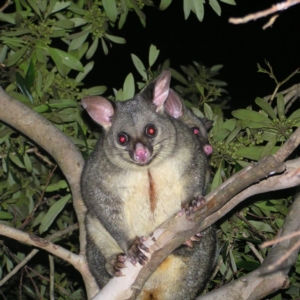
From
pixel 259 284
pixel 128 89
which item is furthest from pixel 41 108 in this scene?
pixel 259 284

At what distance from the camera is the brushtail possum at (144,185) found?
3.74 m

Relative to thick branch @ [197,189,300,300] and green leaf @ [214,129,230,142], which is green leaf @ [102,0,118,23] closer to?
green leaf @ [214,129,230,142]

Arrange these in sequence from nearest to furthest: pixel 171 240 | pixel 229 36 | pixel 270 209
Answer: pixel 171 240, pixel 270 209, pixel 229 36

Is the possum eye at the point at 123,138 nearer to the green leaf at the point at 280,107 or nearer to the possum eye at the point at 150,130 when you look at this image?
the possum eye at the point at 150,130

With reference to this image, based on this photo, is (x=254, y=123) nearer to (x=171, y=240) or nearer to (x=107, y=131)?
(x=107, y=131)

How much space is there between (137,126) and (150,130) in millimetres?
84

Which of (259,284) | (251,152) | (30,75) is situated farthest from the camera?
(30,75)

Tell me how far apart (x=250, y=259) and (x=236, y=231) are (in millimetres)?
260

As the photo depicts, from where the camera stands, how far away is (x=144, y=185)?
12.3 feet

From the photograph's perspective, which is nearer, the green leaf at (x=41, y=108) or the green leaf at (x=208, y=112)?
the green leaf at (x=41, y=108)

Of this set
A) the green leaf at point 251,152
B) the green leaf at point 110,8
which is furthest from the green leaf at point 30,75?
the green leaf at point 251,152

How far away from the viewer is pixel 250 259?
468 cm

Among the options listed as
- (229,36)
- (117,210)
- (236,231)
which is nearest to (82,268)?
(117,210)

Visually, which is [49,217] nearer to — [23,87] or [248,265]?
[23,87]
